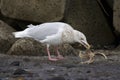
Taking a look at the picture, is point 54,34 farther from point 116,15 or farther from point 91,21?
point 91,21

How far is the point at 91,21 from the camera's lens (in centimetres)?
1248

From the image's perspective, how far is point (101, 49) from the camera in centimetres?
1202

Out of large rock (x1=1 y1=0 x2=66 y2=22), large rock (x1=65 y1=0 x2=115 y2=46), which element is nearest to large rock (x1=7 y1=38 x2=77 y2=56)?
large rock (x1=1 y1=0 x2=66 y2=22)

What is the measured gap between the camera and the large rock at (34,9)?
1173 centimetres

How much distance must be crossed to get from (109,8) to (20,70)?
5533mm

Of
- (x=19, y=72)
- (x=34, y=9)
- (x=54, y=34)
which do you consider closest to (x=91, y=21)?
(x=34, y=9)

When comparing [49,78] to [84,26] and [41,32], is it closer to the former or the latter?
[41,32]

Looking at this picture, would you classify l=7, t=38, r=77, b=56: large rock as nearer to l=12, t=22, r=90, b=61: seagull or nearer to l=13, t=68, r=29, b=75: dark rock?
l=12, t=22, r=90, b=61: seagull

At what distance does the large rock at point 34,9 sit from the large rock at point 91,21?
0.64 meters

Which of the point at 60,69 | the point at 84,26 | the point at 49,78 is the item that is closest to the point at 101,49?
the point at 84,26

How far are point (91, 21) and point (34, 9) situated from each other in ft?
4.90

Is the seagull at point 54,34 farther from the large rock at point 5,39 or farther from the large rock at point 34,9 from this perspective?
the large rock at point 34,9

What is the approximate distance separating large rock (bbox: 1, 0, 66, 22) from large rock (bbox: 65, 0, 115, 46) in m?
0.64

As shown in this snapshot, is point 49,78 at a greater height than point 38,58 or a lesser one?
greater
